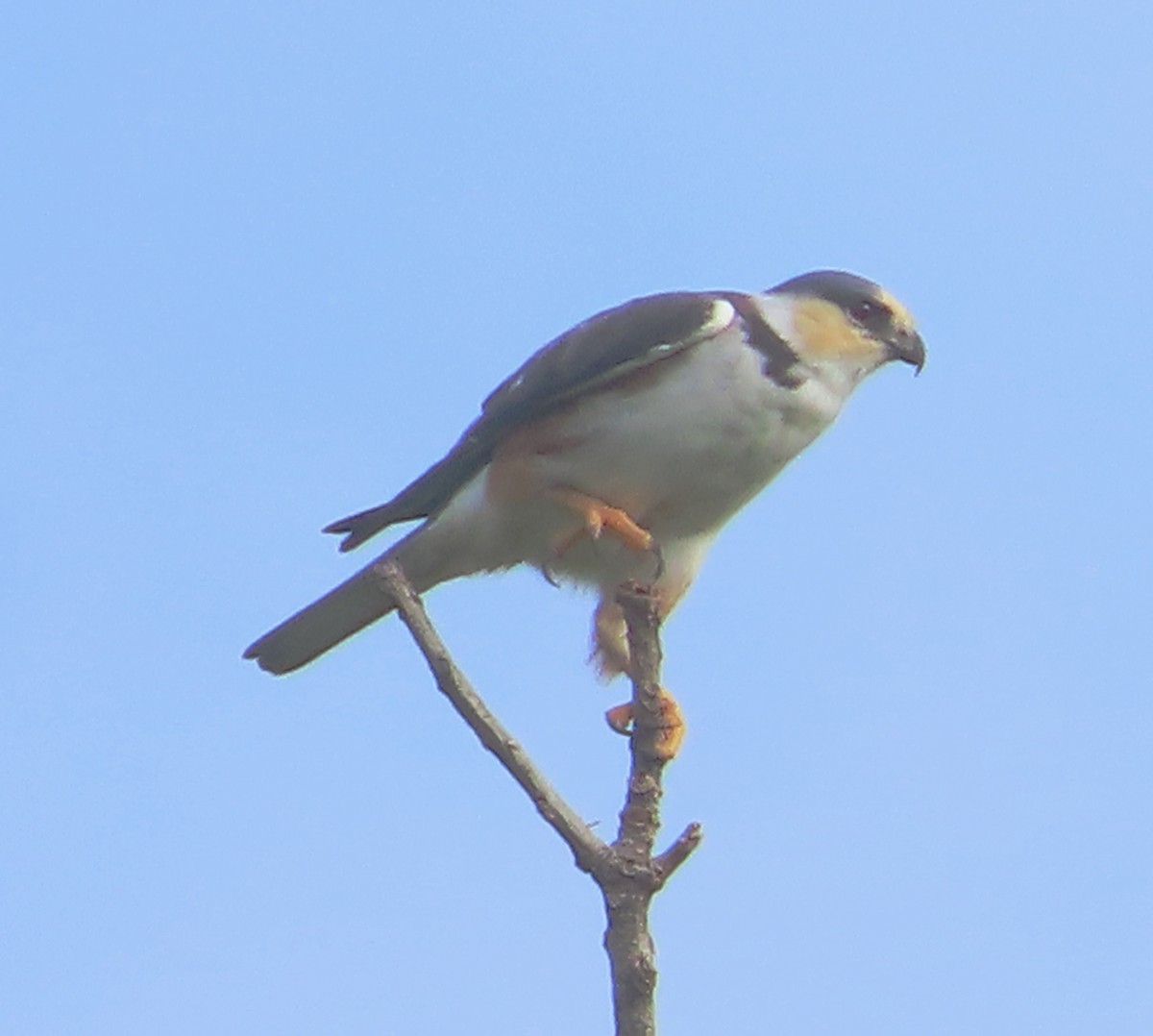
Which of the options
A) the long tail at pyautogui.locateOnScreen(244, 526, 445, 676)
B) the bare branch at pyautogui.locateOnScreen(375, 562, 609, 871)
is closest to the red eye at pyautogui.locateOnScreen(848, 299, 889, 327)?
the long tail at pyautogui.locateOnScreen(244, 526, 445, 676)

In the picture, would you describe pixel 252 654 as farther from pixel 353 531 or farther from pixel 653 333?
pixel 653 333

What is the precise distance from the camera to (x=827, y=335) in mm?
6652

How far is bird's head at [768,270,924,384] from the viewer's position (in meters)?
6.63

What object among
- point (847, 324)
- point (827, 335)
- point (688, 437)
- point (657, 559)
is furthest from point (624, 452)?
point (847, 324)

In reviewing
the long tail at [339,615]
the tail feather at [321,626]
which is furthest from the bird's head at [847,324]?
the tail feather at [321,626]

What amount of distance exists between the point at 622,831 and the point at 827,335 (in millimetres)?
3266

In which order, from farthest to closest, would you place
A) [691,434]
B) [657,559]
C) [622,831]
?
[657,559]
[691,434]
[622,831]

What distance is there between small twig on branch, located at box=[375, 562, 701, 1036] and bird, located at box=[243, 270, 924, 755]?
81.3 inches

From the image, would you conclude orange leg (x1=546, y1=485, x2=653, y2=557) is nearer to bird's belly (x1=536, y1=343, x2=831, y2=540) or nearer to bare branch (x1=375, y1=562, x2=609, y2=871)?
bird's belly (x1=536, y1=343, x2=831, y2=540)

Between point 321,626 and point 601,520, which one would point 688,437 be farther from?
point 321,626

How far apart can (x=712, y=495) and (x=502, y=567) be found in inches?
32.3

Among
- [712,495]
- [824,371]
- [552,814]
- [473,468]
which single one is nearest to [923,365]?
[824,371]

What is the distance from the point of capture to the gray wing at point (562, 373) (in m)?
6.39

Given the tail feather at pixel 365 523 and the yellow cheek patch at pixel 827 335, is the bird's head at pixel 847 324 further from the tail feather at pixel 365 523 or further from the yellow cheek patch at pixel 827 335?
the tail feather at pixel 365 523
